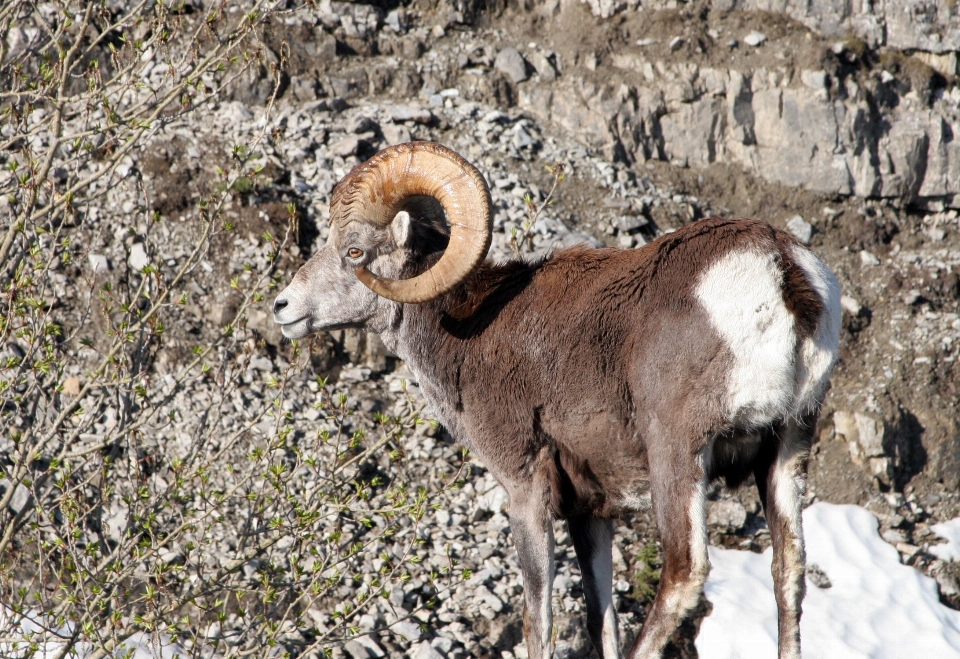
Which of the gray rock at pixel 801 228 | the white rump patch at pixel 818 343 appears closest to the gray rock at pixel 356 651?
the white rump patch at pixel 818 343

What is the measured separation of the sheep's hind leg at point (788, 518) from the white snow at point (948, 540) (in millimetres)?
4973

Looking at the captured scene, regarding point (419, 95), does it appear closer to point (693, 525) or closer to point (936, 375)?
point (936, 375)

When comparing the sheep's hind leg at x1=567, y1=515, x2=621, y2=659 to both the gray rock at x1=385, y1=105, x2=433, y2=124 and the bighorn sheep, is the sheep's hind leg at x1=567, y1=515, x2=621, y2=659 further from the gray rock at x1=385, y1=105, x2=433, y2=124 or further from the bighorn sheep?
the gray rock at x1=385, y1=105, x2=433, y2=124

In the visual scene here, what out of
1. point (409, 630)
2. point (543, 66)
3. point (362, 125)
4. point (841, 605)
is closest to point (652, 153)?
point (543, 66)

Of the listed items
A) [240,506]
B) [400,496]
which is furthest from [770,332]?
[240,506]

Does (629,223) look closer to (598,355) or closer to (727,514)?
(727,514)

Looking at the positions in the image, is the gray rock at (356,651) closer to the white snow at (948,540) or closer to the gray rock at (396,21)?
the white snow at (948,540)

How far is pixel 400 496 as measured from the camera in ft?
20.3

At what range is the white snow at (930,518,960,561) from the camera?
9.48 metres

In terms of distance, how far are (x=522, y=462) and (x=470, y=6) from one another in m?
10.1

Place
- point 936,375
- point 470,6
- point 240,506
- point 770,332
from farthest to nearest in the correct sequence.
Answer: point 470,6
point 936,375
point 240,506
point 770,332

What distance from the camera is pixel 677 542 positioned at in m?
5.17

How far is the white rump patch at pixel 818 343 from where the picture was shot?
16.6 feet

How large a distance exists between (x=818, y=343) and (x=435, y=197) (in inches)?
95.1
